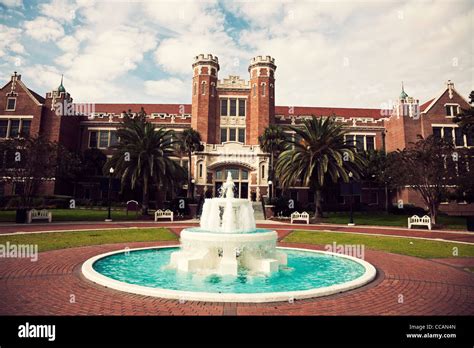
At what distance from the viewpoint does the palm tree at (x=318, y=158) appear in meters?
27.8

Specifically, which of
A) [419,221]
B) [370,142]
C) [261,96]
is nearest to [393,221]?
[419,221]

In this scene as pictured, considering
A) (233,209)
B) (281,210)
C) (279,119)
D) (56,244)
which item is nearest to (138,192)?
(281,210)

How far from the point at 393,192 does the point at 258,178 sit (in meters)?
19.0

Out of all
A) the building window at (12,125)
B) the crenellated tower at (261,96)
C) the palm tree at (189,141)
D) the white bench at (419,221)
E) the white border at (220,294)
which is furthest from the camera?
the crenellated tower at (261,96)

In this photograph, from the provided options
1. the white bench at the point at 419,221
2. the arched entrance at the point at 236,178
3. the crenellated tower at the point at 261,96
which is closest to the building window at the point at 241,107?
the crenellated tower at the point at 261,96

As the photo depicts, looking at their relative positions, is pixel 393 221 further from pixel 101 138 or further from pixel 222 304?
pixel 101 138

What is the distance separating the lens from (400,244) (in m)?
14.5

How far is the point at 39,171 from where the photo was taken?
2323 centimetres

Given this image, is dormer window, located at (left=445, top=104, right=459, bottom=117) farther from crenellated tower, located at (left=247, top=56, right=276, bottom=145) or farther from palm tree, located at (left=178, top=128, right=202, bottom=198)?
palm tree, located at (left=178, top=128, right=202, bottom=198)

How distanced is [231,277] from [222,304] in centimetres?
268

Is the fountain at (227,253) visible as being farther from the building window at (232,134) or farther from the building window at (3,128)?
the building window at (3,128)

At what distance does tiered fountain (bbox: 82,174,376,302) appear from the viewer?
256 inches

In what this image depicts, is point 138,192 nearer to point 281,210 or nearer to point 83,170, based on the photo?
point 83,170

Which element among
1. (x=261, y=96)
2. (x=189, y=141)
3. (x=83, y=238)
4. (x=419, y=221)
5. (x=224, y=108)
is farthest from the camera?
(x=224, y=108)
